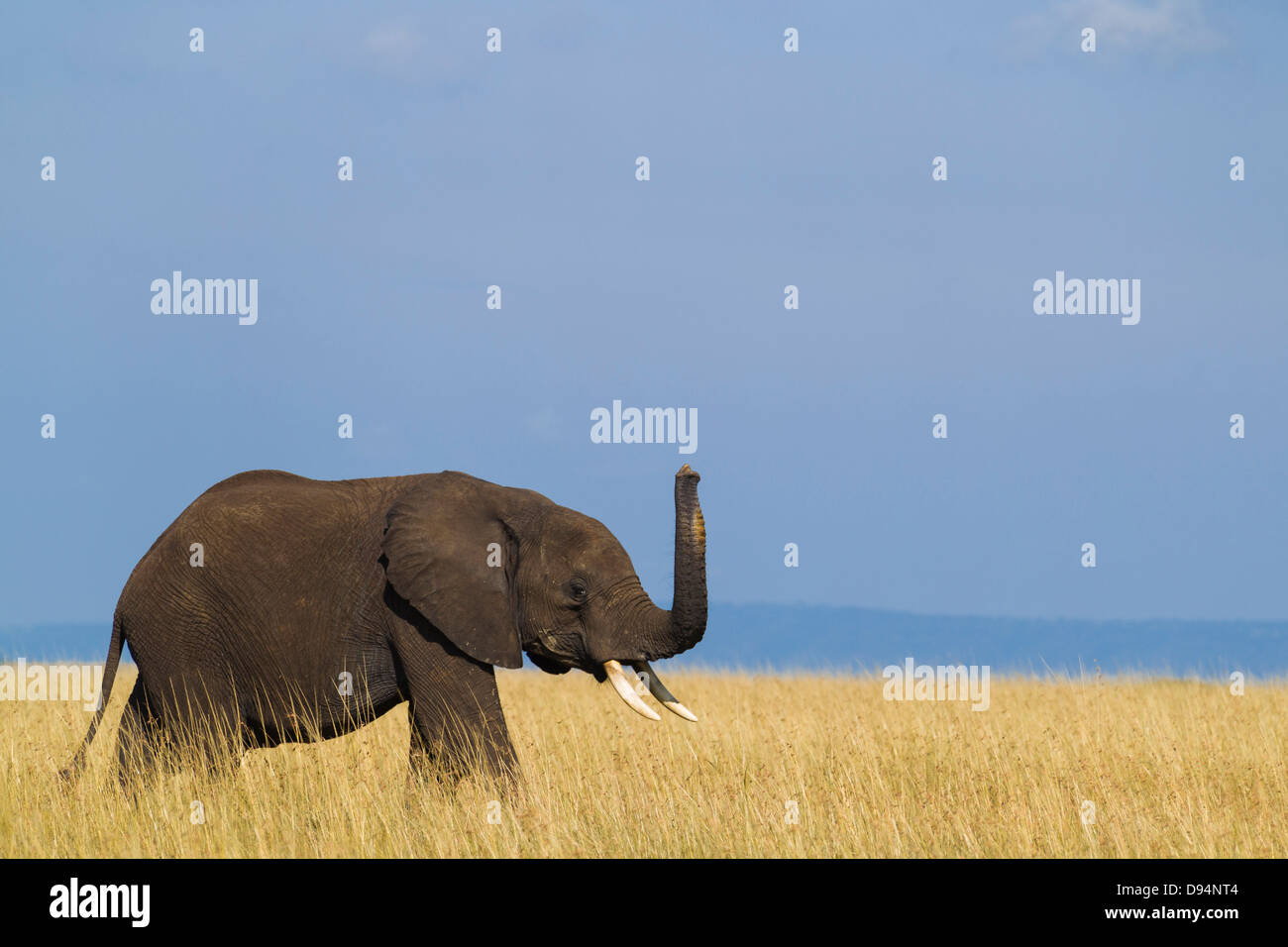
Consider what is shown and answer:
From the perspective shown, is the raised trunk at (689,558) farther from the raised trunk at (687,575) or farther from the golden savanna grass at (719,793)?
the golden savanna grass at (719,793)

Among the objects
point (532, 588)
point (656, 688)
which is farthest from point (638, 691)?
point (532, 588)

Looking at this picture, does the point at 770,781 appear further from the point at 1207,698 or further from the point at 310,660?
the point at 1207,698

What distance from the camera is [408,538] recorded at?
39.2 feet

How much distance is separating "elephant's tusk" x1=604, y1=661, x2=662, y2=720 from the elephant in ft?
0.06

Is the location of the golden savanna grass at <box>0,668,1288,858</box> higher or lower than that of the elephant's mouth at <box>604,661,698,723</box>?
lower

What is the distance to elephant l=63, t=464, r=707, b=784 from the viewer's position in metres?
11.8

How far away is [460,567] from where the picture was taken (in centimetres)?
1189

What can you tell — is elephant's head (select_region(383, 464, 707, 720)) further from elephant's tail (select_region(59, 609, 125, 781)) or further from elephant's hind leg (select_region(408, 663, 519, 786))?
elephant's tail (select_region(59, 609, 125, 781))

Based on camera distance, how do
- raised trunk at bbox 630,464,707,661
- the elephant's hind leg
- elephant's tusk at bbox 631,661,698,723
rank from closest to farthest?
raised trunk at bbox 630,464,707,661 < the elephant's hind leg < elephant's tusk at bbox 631,661,698,723

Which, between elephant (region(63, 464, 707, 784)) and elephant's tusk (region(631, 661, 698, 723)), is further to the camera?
elephant's tusk (region(631, 661, 698, 723))

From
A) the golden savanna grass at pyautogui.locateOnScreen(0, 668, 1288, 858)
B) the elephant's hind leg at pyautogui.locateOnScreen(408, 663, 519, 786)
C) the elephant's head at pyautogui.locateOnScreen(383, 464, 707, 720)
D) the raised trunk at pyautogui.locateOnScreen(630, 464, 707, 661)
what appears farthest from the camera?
the elephant's head at pyautogui.locateOnScreen(383, 464, 707, 720)

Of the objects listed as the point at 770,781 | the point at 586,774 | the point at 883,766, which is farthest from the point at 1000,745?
the point at 586,774

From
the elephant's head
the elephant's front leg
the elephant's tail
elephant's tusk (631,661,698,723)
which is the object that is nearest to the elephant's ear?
the elephant's head

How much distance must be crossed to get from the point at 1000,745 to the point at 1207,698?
7.61m
